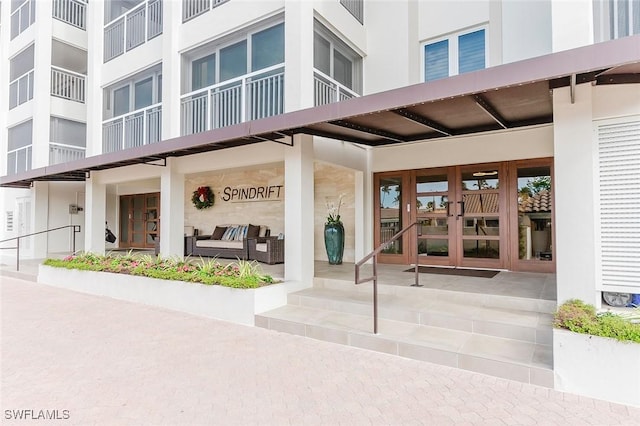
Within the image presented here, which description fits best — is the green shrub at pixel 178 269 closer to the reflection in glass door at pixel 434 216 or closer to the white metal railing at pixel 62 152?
the reflection in glass door at pixel 434 216

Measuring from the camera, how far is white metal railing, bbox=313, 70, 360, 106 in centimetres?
736

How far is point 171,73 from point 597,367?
386 inches

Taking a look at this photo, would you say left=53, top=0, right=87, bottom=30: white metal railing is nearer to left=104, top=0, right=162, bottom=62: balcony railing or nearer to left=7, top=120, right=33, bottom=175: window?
left=104, top=0, right=162, bottom=62: balcony railing

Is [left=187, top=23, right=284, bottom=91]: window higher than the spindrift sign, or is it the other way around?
[left=187, top=23, right=284, bottom=91]: window

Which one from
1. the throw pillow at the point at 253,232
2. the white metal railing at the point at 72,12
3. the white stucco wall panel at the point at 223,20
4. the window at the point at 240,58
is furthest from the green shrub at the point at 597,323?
the white metal railing at the point at 72,12

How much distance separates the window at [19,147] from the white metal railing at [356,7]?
42.1ft

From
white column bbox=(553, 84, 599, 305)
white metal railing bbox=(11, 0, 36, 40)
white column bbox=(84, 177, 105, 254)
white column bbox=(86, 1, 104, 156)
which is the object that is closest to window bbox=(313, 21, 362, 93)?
white column bbox=(553, 84, 599, 305)

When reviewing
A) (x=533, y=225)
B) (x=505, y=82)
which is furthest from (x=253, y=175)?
(x=505, y=82)

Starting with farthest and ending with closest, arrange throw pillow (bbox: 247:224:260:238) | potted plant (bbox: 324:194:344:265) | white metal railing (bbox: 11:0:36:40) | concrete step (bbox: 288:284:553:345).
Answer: white metal railing (bbox: 11:0:36:40)
throw pillow (bbox: 247:224:260:238)
potted plant (bbox: 324:194:344:265)
concrete step (bbox: 288:284:553:345)

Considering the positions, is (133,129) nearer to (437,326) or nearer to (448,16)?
(448,16)

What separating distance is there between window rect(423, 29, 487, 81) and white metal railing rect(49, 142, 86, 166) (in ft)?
42.2

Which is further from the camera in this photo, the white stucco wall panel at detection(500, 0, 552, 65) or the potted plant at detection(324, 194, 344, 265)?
the potted plant at detection(324, 194, 344, 265)

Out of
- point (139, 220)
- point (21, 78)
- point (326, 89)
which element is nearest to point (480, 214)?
point (326, 89)

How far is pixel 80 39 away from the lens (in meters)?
13.9
